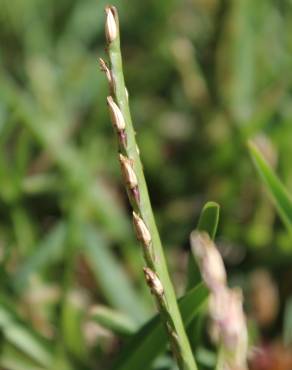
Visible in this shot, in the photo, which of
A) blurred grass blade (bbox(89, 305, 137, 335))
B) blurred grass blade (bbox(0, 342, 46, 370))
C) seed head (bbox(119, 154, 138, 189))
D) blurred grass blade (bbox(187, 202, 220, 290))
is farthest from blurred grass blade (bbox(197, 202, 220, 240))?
blurred grass blade (bbox(0, 342, 46, 370))

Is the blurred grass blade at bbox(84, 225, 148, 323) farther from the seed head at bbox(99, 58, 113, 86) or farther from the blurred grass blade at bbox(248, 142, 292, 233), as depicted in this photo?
the seed head at bbox(99, 58, 113, 86)

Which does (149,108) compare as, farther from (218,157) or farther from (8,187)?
(8,187)

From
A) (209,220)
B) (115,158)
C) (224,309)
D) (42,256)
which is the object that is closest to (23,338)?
(42,256)

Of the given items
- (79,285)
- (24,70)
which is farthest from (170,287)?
(24,70)

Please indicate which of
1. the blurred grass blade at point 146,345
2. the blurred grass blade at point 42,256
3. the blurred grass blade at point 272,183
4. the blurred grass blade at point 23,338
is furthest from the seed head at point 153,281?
the blurred grass blade at point 42,256

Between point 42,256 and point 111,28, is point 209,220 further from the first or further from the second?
point 42,256
